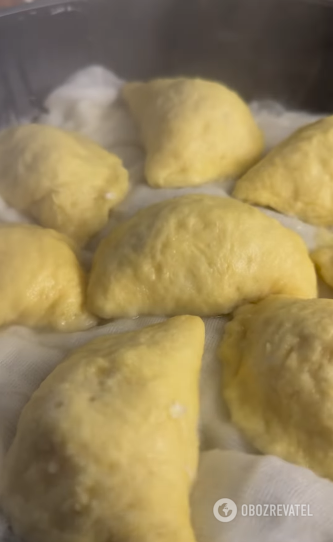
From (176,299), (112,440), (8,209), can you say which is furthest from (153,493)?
(8,209)

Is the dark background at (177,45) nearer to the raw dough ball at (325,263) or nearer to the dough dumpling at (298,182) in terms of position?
the dough dumpling at (298,182)

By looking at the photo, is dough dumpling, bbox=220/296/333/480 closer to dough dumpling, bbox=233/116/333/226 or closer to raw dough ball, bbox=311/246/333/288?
raw dough ball, bbox=311/246/333/288

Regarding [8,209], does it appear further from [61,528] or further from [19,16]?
[61,528]

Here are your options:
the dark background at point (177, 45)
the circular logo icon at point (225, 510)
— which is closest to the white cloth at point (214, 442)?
the circular logo icon at point (225, 510)

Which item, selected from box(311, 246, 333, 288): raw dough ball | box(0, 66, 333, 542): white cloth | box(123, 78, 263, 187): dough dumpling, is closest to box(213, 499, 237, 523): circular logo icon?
box(0, 66, 333, 542): white cloth

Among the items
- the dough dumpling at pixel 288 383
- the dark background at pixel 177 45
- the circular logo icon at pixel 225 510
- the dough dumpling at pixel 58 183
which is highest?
the dark background at pixel 177 45

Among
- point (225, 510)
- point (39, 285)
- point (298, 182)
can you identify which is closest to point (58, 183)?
point (39, 285)
